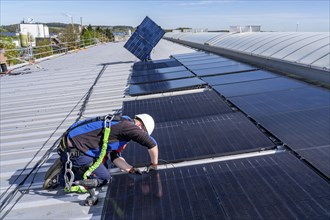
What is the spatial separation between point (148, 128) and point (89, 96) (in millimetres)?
6832

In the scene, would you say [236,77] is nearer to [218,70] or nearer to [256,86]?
[256,86]

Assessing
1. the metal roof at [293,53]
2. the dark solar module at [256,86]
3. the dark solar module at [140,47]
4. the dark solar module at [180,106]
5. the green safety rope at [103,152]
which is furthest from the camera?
the dark solar module at [140,47]

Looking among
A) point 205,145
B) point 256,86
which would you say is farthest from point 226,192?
point 256,86

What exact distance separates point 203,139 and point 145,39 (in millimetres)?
14232

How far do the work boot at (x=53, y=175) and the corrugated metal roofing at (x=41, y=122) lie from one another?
214 mm

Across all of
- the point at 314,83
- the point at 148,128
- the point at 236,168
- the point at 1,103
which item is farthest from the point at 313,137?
the point at 1,103

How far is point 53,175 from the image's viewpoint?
15.0 feet

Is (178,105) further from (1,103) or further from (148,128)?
(1,103)

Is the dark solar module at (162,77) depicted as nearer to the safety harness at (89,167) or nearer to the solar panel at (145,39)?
the solar panel at (145,39)

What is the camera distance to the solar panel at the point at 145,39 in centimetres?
1850

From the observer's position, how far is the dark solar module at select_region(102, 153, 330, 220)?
320 cm

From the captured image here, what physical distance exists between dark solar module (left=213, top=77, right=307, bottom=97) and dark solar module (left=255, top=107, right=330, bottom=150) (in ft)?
6.88

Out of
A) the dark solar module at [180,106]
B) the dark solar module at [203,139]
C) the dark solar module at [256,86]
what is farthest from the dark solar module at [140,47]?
the dark solar module at [203,139]

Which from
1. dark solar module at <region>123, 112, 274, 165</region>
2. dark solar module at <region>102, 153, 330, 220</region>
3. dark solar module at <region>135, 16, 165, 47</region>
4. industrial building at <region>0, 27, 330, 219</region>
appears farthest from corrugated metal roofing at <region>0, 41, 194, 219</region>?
dark solar module at <region>135, 16, 165, 47</region>
